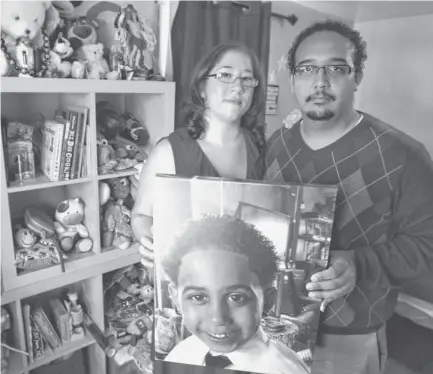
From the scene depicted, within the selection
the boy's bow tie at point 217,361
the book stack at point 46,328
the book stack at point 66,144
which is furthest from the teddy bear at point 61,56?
the boy's bow tie at point 217,361

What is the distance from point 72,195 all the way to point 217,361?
2.36ft

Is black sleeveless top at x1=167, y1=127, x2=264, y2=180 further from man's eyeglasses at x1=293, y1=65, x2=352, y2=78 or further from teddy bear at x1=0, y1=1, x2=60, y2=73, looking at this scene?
teddy bear at x1=0, y1=1, x2=60, y2=73

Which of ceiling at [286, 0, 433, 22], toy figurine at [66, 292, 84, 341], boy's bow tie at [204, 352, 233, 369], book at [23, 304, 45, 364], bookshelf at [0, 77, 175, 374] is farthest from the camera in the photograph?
toy figurine at [66, 292, 84, 341]

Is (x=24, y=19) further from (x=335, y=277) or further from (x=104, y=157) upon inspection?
(x=335, y=277)

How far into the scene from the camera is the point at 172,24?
0.86 meters

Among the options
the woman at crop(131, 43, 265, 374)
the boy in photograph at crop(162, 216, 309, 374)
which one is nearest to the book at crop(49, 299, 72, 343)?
the woman at crop(131, 43, 265, 374)

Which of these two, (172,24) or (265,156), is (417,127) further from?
(172,24)

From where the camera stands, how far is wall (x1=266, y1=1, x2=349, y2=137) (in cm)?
60

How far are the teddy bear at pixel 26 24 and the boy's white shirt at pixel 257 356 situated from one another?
73 cm

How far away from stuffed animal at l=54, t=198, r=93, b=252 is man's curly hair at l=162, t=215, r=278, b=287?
0.57 m

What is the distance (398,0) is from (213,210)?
16.8 inches

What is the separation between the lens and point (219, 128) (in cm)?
66

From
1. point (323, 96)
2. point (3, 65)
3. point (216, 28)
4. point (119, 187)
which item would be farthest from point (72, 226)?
point (323, 96)

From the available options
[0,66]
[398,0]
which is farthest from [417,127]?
[0,66]
